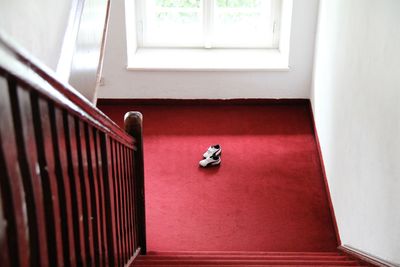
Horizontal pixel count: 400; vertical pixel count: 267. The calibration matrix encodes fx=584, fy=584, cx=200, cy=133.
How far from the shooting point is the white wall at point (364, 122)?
2682 millimetres

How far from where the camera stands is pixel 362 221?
318cm

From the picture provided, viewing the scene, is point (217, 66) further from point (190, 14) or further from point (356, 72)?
point (356, 72)

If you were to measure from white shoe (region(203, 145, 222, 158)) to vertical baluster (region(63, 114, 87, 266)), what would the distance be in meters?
2.83

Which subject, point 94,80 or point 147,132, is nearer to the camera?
point 94,80

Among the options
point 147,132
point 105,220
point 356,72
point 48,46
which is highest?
point 48,46

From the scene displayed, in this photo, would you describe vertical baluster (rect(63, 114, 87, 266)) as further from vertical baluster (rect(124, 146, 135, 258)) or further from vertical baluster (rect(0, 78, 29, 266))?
vertical baluster (rect(124, 146, 135, 258))

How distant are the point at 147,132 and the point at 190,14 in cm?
135

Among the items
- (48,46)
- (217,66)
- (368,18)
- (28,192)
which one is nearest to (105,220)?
→ (28,192)

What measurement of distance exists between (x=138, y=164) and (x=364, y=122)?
126cm

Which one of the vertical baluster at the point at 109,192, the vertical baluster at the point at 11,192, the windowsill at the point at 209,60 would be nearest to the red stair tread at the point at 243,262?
the vertical baluster at the point at 109,192

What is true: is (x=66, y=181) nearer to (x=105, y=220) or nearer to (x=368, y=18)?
(x=105, y=220)

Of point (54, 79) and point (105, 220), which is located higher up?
point (54, 79)

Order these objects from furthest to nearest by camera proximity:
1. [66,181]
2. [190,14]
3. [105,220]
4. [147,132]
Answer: [190,14]
[147,132]
[105,220]
[66,181]

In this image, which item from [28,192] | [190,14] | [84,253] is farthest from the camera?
[190,14]
